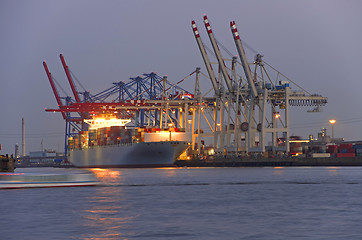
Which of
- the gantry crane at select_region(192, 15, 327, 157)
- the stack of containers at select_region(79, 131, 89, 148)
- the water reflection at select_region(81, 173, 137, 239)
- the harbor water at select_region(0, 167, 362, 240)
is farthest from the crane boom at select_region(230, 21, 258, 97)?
the water reflection at select_region(81, 173, 137, 239)

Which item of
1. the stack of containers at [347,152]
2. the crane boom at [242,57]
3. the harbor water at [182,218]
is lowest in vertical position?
the harbor water at [182,218]

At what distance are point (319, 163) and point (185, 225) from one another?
369 ft

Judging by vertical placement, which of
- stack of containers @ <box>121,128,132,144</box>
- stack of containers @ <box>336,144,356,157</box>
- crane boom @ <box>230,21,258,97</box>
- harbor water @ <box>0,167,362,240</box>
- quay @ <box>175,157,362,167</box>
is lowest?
harbor water @ <box>0,167,362,240</box>

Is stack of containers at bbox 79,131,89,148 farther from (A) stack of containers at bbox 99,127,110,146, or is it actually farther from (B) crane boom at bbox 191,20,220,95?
(B) crane boom at bbox 191,20,220,95

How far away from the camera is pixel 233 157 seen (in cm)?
13512

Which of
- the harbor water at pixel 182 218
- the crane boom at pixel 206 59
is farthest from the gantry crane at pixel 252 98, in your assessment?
the harbor water at pixel 182 218

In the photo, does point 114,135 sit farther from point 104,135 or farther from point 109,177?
point 109,177

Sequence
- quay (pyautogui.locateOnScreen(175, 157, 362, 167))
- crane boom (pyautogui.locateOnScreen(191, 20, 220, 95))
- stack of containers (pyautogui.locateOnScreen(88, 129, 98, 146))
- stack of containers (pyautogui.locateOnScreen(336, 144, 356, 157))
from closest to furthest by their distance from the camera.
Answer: quay (pyautogui.locateOnScreen(175, 157, 362, 167)), crane boom (pyautogui.locateOnScreen(191, 20, 220, 95)), stack of containers (pyautogui.locateOnScreen(336, 144, 356, 157)), stack of containers (pyautogui.locateOnScreen(88, 129, 98, 146))

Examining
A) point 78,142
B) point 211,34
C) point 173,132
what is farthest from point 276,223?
point 78,142

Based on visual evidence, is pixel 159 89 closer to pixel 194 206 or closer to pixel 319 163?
pixel 319 163

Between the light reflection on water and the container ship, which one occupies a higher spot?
the container ship

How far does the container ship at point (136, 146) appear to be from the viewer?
137000 mm

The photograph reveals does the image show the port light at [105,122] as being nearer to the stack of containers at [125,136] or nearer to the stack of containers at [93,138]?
the stack of containers at [93,138]

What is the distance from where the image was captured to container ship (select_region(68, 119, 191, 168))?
137000 mm
